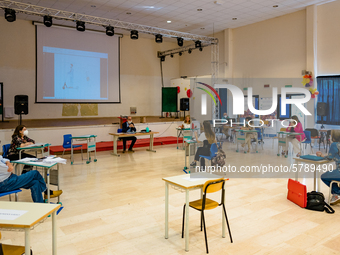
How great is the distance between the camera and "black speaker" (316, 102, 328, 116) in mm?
9024

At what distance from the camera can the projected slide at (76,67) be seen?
1188 cm

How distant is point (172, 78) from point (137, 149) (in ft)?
22.2

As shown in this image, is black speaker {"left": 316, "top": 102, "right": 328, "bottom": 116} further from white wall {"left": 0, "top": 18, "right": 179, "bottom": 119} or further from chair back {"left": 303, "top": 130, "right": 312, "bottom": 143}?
white wall {"left": 0, "top": 18, "right": 179, "bottom": 119}

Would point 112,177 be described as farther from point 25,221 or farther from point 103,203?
point 25,221

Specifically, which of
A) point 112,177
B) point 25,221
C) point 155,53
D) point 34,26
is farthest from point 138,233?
point 155,53

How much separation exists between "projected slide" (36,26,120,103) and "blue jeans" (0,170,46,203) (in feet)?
28.7

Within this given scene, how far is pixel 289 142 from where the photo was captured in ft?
21.4

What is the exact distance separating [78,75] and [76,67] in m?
0.36

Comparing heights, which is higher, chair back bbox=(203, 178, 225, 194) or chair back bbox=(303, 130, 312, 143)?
chair back bbox=(303, 130, 312, 143)

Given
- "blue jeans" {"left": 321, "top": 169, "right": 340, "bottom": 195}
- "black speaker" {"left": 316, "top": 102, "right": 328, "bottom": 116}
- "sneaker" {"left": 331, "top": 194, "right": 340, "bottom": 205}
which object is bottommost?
"sneaker" {"left": 331, "top": 194, "right": 340, "bottom": 205}

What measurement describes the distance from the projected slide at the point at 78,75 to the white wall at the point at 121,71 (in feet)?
2.17

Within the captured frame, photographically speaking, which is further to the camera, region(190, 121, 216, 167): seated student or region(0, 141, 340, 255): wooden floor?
region(190, 121, 216, 167): seated student

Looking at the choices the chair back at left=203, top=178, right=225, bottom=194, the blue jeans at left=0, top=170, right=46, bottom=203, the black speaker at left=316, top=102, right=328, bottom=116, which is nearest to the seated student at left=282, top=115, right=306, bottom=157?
the black speaker at left=316, top=102, right=328, bottom=116

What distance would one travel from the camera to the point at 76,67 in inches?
496
